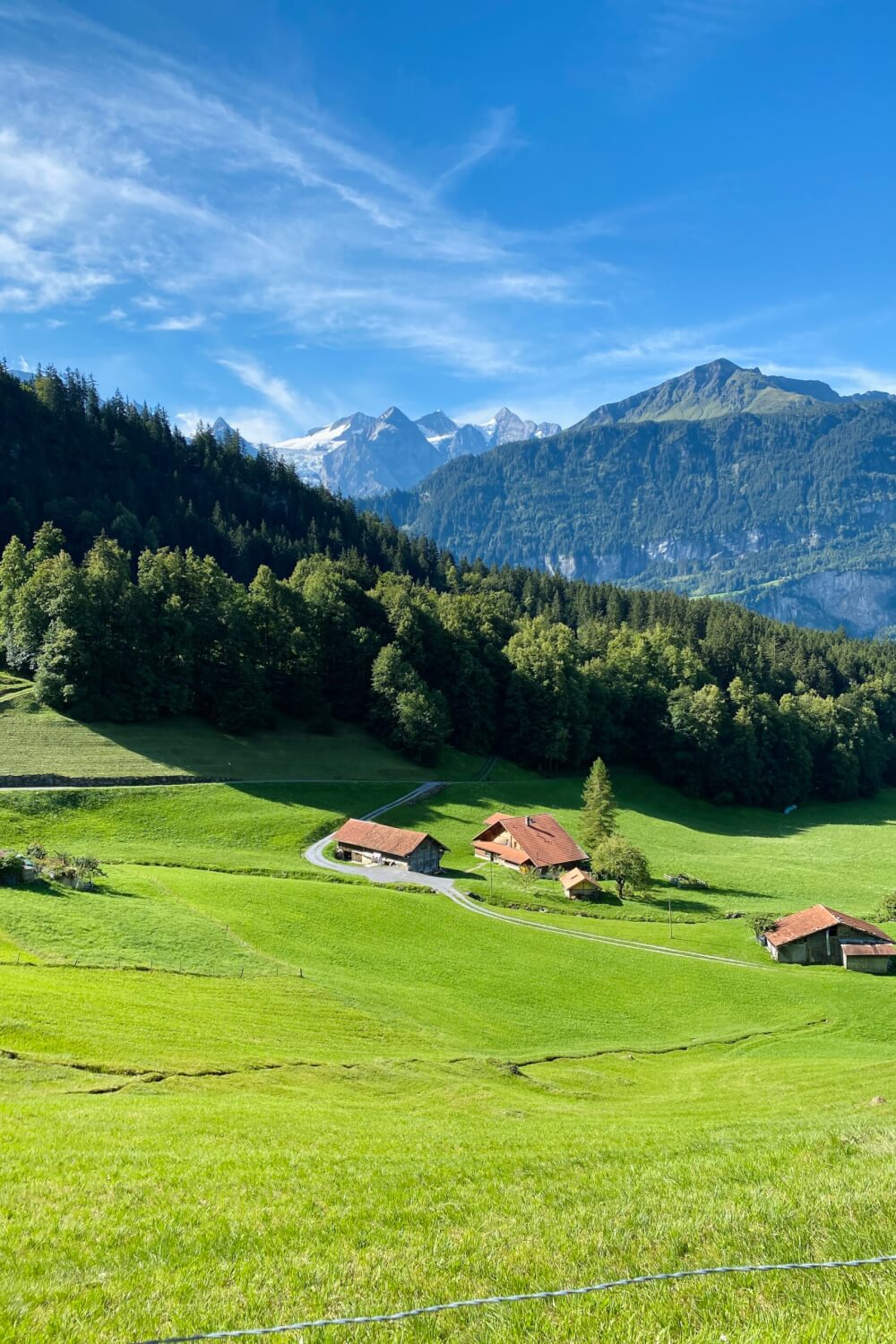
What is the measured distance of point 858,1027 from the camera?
153 ft

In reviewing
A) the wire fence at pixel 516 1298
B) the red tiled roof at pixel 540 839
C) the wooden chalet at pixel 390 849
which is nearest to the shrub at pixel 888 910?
the red tiled roof at pixel 540 839

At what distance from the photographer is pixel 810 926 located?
62.3 meters

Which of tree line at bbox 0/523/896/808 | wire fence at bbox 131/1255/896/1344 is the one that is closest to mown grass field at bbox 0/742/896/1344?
wire fence at bbox 131/1255/896/1344

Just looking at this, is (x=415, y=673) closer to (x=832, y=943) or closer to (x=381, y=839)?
(x=381, y=839)

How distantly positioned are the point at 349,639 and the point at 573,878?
59008mm

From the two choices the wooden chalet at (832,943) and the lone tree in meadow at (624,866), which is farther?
the lone tree in meadow at (624,866)

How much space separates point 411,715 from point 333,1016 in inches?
2921

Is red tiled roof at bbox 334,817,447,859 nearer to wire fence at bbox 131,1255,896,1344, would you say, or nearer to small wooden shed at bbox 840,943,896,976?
small wooden shed at bbox 840,943,896,976

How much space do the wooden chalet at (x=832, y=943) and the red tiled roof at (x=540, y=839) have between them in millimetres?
23704

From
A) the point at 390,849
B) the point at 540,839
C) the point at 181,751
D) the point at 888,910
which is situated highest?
the point at 181,751

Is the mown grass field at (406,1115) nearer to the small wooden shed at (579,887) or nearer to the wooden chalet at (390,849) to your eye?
the small wooden shed at (579,887)

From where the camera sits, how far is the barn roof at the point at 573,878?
7506 cm

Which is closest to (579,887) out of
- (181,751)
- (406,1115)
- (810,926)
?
(810,926)

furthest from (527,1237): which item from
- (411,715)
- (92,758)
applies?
(411,715)
